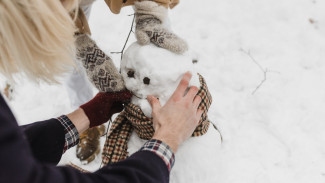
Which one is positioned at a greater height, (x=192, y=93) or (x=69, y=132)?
(x=192, y=93)

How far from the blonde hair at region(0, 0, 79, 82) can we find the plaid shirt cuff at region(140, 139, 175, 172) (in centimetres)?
35

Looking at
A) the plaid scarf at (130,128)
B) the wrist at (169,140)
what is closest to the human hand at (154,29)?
Result: the plaid scarf at (130,128)

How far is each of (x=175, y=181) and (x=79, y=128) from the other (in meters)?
0.44

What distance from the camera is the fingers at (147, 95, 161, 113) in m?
0.98

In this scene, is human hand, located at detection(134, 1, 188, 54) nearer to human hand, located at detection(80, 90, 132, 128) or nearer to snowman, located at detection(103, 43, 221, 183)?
snowman, located at detection(103, 43, 221, 183)

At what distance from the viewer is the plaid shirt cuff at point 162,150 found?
2.73 feet

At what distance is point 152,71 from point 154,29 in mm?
179

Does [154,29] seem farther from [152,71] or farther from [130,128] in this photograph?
[130,128]

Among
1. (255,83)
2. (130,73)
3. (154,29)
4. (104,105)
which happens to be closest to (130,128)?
(104,105)

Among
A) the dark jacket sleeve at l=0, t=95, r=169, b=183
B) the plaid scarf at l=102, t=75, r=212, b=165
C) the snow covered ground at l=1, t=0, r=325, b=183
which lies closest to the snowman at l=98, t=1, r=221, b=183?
the plaid scarf at l=102, t=75, r=212, b=165

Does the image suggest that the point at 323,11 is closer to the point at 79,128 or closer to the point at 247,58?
the point at 247,58

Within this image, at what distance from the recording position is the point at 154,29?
1.05m

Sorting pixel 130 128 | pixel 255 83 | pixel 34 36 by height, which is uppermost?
pixel 34 36

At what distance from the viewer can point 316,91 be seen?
67.9 inches
